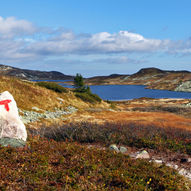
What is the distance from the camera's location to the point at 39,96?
32.3 meters

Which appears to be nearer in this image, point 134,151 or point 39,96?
point 134,151

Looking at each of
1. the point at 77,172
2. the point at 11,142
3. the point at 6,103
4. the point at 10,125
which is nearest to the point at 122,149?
the point at 77,172

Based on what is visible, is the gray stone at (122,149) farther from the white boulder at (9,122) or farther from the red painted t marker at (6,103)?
the red painted t marker at (6,103)

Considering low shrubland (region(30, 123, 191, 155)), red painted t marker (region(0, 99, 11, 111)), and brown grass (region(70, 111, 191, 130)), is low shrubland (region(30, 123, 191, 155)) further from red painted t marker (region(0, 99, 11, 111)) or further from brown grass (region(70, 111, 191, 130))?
brown grass (region(70, 111, 191, 130))

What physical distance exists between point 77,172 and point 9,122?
14.5ft

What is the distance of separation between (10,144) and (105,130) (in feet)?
17.0

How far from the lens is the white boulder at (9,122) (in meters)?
8.09

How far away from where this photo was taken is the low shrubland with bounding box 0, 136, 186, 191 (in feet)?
15.9

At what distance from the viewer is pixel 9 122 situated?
27.1 ft

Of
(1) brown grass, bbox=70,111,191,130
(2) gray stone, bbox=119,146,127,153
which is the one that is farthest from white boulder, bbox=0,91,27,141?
(1) brown grass, bbox=70,111,191,130

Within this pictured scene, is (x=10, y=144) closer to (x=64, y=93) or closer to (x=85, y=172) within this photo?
(x=85, y=172)

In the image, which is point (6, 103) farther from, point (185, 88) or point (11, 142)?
point (185, 88)

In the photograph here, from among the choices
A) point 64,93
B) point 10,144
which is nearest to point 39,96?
point 64,93

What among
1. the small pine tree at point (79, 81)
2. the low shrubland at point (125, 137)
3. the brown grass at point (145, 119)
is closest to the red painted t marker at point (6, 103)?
the low shrubland at point (125, 137)
